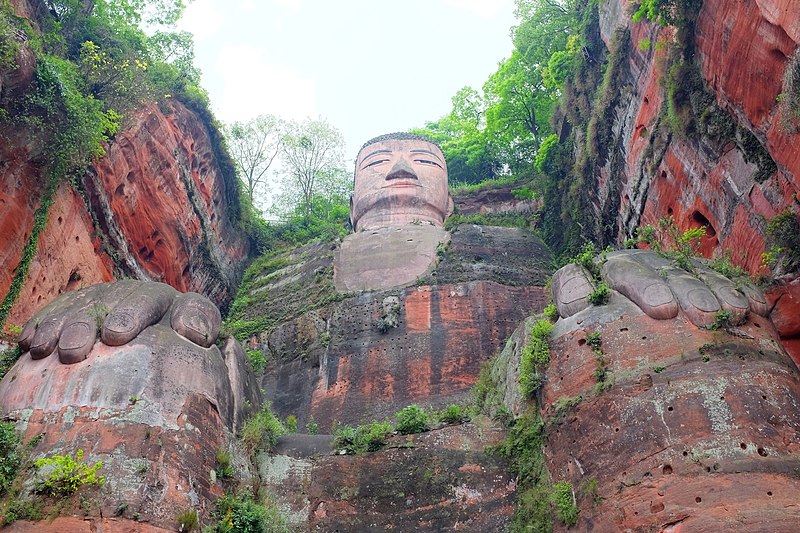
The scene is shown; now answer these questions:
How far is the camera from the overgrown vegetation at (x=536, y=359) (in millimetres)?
10844

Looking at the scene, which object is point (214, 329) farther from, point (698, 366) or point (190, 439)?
point (698, 366)

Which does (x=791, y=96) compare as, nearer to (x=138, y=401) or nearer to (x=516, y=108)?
(x=138, y=401)

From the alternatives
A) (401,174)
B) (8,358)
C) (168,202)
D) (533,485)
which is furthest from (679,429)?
(401,174)

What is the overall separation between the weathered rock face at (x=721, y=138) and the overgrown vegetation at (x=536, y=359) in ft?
11.1

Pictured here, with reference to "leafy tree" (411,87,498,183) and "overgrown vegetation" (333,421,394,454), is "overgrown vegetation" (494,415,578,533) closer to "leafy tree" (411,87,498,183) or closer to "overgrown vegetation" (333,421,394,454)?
"overgrown vegetation" (333,421,394,454)

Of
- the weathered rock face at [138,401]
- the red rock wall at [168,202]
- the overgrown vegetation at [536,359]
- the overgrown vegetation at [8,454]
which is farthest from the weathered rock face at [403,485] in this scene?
the red rock wall at [168,202]

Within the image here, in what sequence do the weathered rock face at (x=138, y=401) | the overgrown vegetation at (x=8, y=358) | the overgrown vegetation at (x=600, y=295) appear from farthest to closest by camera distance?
the overgrown vegetation at (x=600, y=295) → the overgrown vegetation at (x=8, y=358) → the weathered rock face at (x=138, y=401)

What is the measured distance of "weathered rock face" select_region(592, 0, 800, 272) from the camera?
35.0 feet

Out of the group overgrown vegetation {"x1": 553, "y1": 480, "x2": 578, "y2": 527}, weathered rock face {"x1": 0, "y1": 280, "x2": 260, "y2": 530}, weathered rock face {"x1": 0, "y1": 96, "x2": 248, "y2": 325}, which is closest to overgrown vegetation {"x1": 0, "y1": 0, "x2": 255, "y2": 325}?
weathered rock face {"x1": 0, "y1": 96, "x2": 248, "y2": 325}

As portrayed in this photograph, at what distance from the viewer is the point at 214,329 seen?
1144cm

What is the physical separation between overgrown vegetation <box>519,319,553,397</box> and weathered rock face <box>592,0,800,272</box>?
3.37 meters

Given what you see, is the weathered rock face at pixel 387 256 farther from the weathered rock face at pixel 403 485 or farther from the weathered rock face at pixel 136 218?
the weathered rock face at pixel 403 485

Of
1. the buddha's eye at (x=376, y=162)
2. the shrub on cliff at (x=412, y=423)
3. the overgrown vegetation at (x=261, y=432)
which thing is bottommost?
the overgrown vegetation at (x=261, y=432)

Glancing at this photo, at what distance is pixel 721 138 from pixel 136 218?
11.9 m
